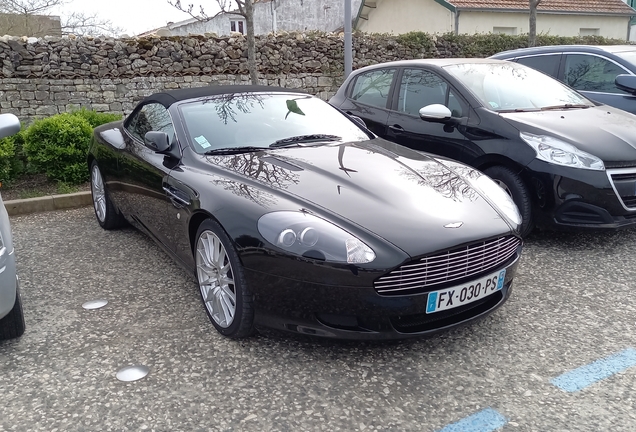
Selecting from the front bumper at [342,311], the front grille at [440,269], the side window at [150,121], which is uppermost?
the side window at [150,121]

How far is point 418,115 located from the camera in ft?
16.9

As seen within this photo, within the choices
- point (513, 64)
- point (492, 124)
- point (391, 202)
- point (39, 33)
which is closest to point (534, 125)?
point (492, 124)

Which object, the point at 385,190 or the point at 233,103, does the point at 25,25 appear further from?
the point at 385,190

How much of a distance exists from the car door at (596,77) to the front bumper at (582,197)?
91.3 inches

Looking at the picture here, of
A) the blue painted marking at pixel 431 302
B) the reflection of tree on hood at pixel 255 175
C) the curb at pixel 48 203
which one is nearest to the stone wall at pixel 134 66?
the curb at pixel 48 203

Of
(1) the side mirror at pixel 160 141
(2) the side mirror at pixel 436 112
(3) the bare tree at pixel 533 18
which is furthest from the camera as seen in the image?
(3) the bare tree at pixel 533 18

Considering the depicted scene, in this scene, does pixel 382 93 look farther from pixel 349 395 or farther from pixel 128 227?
pixel 349 395

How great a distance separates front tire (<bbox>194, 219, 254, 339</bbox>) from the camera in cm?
275

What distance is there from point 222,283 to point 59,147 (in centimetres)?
420

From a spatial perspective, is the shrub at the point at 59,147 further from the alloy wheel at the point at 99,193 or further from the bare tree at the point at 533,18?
the bare tree at the point at 533,18

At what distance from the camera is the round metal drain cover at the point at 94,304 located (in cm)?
343

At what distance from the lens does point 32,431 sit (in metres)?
2.24

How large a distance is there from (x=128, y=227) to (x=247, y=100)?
195cm

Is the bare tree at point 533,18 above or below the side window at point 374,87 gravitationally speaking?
above
